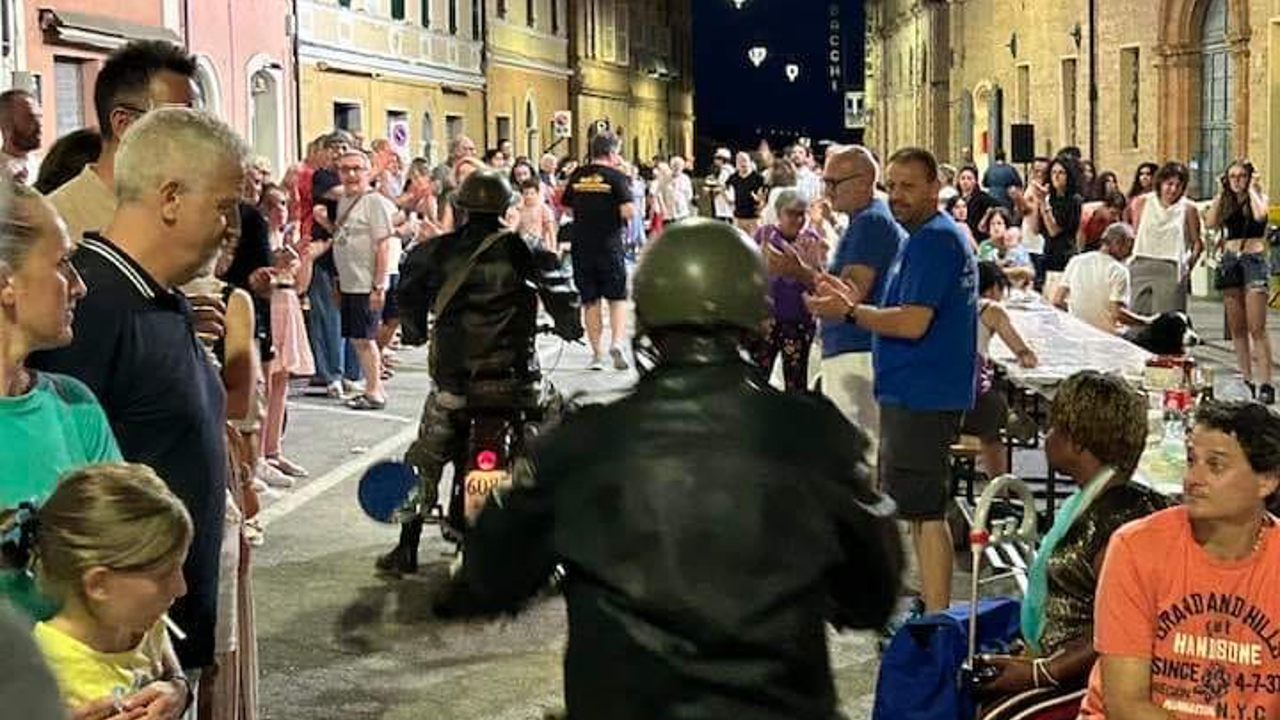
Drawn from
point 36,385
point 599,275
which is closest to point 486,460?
point 36,385

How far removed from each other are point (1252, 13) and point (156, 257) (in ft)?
69.7

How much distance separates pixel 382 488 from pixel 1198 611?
3.29 meters

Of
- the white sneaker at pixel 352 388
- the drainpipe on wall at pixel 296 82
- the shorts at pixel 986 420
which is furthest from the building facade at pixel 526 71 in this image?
the shorts at pixel 986 420

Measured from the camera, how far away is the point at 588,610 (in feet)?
9.35

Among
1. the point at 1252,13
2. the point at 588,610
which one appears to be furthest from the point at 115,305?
the point at 1252,13

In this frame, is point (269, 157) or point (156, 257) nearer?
point (156, 257)

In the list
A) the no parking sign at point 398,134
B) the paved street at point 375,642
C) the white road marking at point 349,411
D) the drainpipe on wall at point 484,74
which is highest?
the drainpipe on wall at point 484,74

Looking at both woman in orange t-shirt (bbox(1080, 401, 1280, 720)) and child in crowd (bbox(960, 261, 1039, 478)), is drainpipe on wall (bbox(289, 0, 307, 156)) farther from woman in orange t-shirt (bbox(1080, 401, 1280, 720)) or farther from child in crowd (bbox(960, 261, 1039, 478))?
woman in orange t-shirt (bbox(1080, 401, 1280, 720))

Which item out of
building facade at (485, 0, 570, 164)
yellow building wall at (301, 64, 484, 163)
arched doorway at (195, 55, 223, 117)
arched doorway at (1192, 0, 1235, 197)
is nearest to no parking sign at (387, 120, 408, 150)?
yellow building wall at (301, 64, 484, 163)

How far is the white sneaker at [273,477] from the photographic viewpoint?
10344 mm

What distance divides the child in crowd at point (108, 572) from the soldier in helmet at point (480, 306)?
186 inches

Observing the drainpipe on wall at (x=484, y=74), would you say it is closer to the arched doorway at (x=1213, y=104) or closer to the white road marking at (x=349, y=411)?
the arched doorway at (x=1213, y=104)

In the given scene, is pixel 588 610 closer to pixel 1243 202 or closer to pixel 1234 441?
pixel 1234 441

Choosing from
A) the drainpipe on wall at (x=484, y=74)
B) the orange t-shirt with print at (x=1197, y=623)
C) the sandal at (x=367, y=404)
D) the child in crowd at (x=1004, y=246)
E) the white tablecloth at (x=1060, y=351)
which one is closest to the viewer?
the orange t-shirt with print at (x=1197, y=623)
